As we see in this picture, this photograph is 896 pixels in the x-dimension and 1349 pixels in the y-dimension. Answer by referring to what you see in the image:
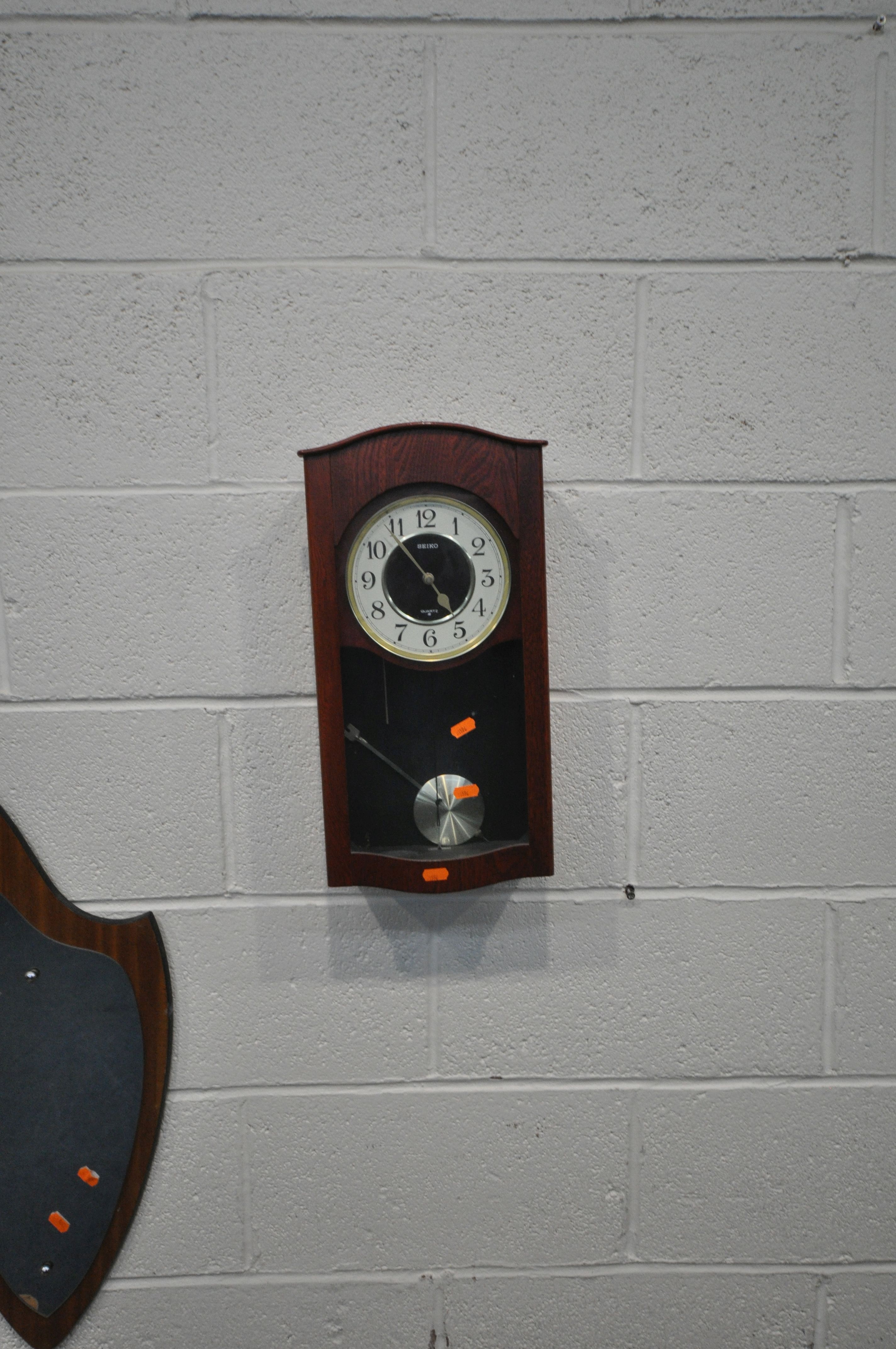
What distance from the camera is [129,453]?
95 cm

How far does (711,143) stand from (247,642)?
0.82 m

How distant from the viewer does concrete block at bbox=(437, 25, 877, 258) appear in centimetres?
91

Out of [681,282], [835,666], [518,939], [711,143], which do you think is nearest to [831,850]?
[835,666]

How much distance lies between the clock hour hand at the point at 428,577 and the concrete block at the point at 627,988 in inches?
15.7

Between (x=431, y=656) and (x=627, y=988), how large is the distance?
1.71ft

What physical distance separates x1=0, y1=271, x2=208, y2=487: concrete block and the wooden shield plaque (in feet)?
1.84

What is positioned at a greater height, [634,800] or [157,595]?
[157,595]

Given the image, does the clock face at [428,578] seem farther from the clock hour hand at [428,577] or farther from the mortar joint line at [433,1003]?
the mortar joint line at [433,1003]

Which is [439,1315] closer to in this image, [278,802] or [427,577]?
[278,802]

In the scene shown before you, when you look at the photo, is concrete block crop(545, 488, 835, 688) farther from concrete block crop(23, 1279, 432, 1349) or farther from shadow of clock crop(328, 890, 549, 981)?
concrete block crop(23, 1279, 432, 1349)

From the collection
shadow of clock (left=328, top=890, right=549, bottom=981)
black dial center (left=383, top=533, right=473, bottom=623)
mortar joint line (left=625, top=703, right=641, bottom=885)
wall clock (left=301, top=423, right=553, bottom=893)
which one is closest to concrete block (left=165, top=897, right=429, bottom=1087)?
shadow of clock (left=328, top=890, right=549, bottom=981)

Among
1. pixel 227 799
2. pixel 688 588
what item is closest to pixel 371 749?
pixel 227 799

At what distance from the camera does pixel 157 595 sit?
0.97 meters

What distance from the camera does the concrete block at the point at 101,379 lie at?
94 centimetres
